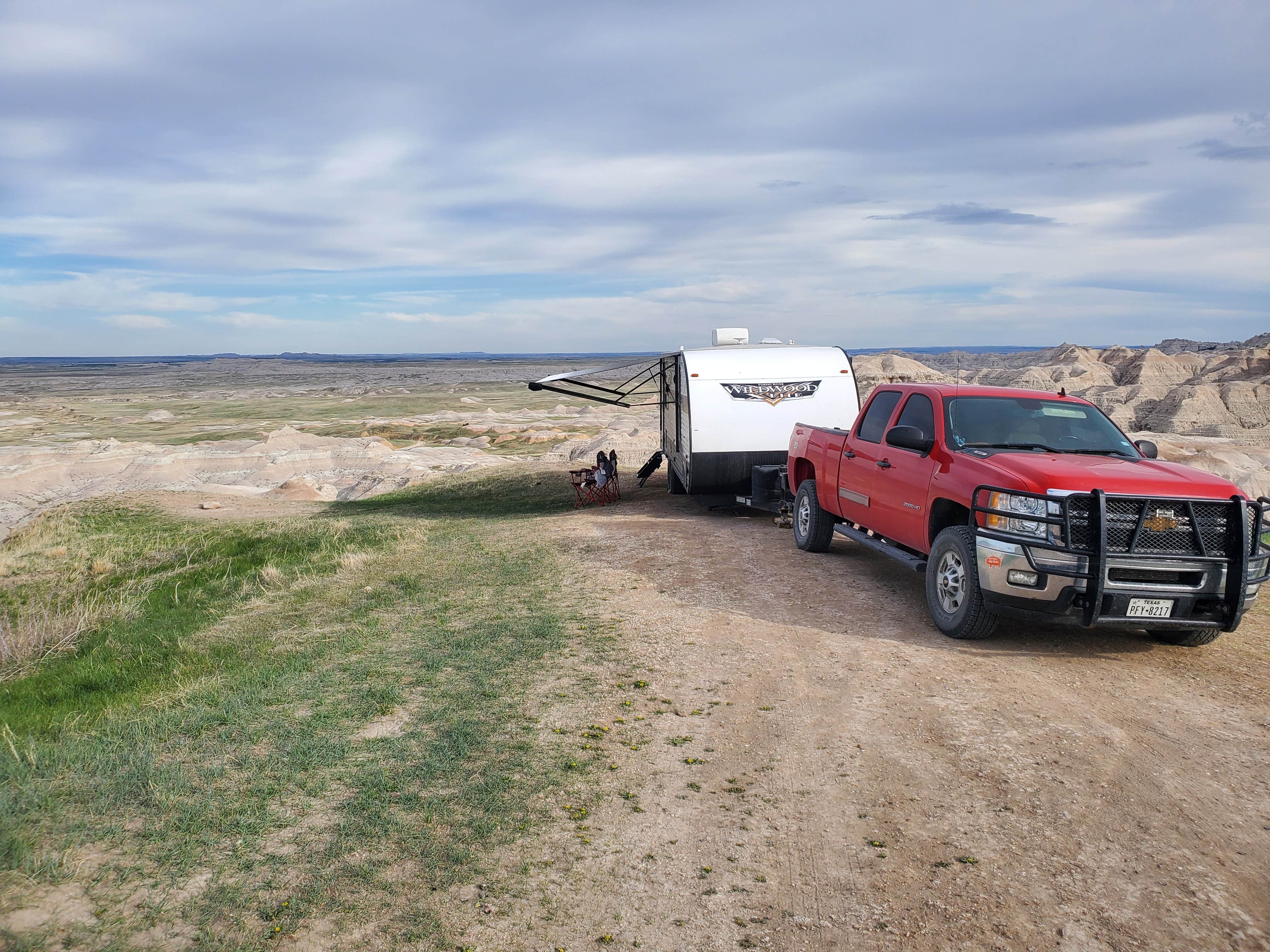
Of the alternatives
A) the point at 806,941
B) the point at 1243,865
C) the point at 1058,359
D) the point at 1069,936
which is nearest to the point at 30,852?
the point at 806,941

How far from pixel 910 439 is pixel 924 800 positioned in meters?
4.10

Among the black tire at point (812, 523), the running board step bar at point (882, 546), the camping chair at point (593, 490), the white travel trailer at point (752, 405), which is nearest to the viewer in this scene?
the running board step bar at point (882, 546)

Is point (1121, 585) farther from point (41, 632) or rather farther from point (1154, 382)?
point (1154, 382)

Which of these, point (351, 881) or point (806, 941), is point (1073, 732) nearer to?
point (806, 941)

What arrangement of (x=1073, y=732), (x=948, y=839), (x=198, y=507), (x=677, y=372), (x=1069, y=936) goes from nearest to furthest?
(x=1069, y=936) < (x=948, y=839) < (x=1073, y=732) < (x=677, y=372) < (x=198, y=507)

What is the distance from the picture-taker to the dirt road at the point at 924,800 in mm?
3811

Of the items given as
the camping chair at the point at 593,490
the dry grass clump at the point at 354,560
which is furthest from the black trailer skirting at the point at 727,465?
the dry grass clump at the point at 354,560

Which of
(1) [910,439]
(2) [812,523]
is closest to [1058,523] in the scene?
(1) [910,439]

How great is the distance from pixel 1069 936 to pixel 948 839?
0.79 metres

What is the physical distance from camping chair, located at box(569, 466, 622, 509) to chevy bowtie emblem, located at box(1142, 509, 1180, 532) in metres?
12.4

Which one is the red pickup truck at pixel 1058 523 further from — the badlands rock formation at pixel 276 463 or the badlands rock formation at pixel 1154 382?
the badlands rock formation at pixel 1154 382

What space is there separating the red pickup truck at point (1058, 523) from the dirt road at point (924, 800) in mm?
511

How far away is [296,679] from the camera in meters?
7.32

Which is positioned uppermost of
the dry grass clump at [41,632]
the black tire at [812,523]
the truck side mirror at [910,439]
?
the truck side mirror at [910,439]
